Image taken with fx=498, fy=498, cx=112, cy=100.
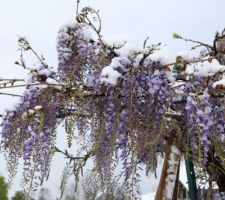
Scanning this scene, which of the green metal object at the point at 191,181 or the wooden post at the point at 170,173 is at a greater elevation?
the green metal object at the point at 191,181

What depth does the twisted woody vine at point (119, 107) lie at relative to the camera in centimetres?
225

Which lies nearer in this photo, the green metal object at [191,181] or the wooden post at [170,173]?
the wooden post at [170,173]

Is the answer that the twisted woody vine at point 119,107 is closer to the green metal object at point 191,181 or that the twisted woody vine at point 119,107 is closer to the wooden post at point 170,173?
the wooden post at point 170,173

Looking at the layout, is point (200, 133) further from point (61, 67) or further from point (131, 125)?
point (61, 67)

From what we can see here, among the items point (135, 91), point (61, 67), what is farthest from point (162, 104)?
point (61, 67)

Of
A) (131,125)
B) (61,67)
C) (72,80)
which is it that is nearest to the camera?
(131,125)

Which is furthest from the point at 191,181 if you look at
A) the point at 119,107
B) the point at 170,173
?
the point at 119,107

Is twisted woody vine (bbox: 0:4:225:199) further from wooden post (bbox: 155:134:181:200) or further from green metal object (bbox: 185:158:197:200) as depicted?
green metal object (bbox: 185:158:197:200)

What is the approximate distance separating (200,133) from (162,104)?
22 centimetres

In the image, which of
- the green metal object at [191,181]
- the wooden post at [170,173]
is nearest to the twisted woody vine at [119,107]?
the wooden post at [170,173]

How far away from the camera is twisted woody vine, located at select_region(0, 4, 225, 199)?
2252mm

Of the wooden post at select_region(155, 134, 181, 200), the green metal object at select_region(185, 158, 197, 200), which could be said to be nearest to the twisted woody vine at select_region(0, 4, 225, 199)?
the wooden post at select_region(155, 134, 181, 200)

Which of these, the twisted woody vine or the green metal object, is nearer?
the twisted woody vine

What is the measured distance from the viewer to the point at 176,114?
2.53 metres
